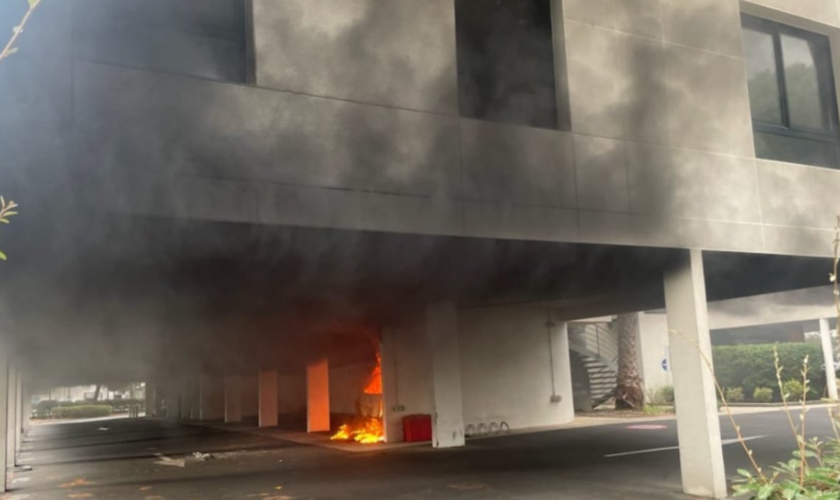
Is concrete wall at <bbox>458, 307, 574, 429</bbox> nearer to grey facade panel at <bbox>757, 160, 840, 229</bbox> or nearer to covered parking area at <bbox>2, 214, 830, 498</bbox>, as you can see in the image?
covered parking area at <bbox>2, 214, 830, 498</bbox>

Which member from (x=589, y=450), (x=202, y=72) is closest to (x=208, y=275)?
→ (x=202, y=72)

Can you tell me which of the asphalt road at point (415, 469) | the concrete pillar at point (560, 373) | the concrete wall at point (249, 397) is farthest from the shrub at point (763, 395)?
the concrete wall at point (249, 397)

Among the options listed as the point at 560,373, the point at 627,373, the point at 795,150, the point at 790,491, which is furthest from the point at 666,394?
the point at 790,491

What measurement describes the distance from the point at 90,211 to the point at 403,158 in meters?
1.97

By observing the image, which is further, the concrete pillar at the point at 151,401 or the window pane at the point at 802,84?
the concrete pillar at the point at 151,401

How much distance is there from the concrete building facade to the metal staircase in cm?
844

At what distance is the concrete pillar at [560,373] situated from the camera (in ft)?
47.5

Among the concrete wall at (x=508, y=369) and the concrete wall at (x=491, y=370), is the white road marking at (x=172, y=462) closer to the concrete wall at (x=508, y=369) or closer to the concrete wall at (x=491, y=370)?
the concrete wall at (x=491, y=370)

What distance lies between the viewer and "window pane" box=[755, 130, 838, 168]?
7.23 metres

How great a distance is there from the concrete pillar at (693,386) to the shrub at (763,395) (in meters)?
14.0

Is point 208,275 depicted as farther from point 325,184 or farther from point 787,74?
point 787,74

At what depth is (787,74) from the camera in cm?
758

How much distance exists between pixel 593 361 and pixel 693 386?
12.8 metres

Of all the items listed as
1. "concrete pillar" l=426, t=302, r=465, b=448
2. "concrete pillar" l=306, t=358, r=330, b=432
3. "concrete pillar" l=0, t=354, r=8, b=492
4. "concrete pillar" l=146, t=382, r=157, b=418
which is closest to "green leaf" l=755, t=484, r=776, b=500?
"concrete pillar" l=426, t=302, r=465, b=448
